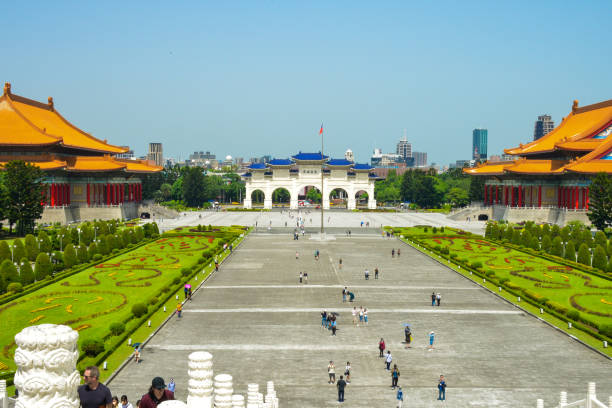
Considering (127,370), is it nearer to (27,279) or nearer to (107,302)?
(107,302)

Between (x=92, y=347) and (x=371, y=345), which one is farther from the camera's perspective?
(x=371, y=345)

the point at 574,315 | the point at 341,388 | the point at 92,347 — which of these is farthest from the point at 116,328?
the point at 574,315

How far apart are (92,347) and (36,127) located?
7113 cm

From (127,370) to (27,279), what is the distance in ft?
64.9

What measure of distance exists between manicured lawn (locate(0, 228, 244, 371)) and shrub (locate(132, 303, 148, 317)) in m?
0.65

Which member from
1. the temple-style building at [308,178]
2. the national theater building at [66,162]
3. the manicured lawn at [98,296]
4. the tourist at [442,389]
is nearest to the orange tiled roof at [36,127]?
the national theater building at [66,162]

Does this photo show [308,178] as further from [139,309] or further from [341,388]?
[341,388]

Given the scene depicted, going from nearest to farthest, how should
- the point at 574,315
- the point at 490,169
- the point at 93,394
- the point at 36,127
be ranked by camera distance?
the point at 93,394, the point at 574,315, the point at 36,127, the point at 490,169

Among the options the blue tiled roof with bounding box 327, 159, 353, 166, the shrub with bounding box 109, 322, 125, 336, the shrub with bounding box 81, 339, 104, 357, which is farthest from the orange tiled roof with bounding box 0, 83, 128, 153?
the shrub with bounding box 81, 339, 104, 357

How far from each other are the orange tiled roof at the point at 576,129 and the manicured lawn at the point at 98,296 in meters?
60.1

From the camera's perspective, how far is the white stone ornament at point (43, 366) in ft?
26.9

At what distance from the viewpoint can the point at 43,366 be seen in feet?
27.1

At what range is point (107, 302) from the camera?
120 ft

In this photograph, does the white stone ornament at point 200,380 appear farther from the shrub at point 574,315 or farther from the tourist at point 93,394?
the shrub at point 574,315
